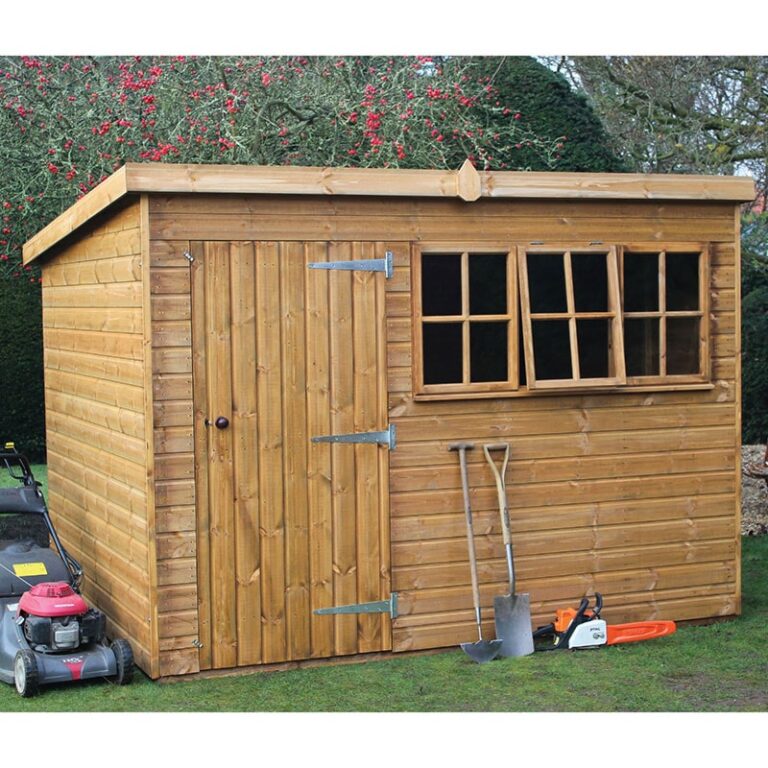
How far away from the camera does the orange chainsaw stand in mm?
6449

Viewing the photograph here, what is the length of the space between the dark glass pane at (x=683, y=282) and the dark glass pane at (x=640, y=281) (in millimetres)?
107

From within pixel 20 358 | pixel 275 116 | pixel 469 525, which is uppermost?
pixel 275 116

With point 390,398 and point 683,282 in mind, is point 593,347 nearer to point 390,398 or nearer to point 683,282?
point 683,282

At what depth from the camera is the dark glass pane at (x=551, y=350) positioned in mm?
6656

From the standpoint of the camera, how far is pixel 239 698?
5699 mm

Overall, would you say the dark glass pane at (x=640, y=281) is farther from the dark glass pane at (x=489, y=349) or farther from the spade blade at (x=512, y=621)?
the spade blade at (x=512, y=621)

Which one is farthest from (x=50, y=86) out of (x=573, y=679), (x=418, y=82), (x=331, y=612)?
(x=573, y=679)

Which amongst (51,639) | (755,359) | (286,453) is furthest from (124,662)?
(755,359)

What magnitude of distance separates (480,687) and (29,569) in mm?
2425

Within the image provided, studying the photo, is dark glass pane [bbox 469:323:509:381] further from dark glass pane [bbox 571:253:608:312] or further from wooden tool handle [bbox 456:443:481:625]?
dark glass pane [bbox 571:253:608:312]

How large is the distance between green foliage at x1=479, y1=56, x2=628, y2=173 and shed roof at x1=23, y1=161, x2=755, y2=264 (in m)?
3.70

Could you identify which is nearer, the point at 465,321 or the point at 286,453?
the point at 286,453

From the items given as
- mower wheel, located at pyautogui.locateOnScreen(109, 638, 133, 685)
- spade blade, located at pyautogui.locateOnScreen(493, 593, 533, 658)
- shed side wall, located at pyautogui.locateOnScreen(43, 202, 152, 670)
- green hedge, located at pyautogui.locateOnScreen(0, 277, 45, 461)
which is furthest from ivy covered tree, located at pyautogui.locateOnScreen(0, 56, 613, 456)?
mower wheel, located at pyautogui.locateOnScreen(109, 638, 133, 685)

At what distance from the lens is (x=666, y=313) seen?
6828 mm
